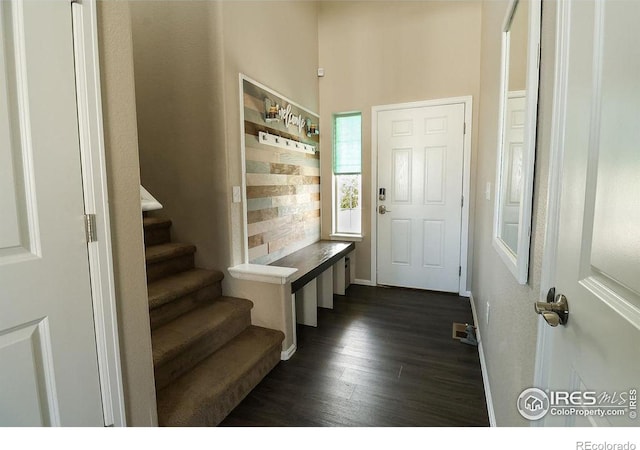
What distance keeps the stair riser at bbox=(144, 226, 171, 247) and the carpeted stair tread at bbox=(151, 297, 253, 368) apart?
2.30 feet

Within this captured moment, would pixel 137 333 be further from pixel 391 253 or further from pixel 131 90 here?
pixel 391 253

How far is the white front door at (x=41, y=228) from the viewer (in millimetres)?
858

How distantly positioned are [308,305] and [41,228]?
221 cm

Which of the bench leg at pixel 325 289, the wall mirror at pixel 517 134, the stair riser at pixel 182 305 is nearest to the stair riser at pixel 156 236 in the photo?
the stair riser at pixel 182 305

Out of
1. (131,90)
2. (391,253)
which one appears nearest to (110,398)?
(131,90)

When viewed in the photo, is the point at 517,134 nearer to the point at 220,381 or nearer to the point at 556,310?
the point at 556,310

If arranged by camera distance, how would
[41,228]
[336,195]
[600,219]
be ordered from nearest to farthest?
[600,219] → [41,228] → [336,195]

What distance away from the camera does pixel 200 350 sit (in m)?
1.91

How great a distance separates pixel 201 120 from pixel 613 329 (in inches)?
98.9

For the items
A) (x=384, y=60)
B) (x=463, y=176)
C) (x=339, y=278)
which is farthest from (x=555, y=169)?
(x=384, y=60)

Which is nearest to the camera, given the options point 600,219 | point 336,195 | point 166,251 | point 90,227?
point 600,219

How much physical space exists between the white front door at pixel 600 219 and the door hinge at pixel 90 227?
4.47 ft

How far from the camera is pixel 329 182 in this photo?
394cm

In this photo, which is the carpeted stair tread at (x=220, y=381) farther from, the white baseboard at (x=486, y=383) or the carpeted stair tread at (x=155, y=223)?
the white baseboard at (x=486, y=383)
